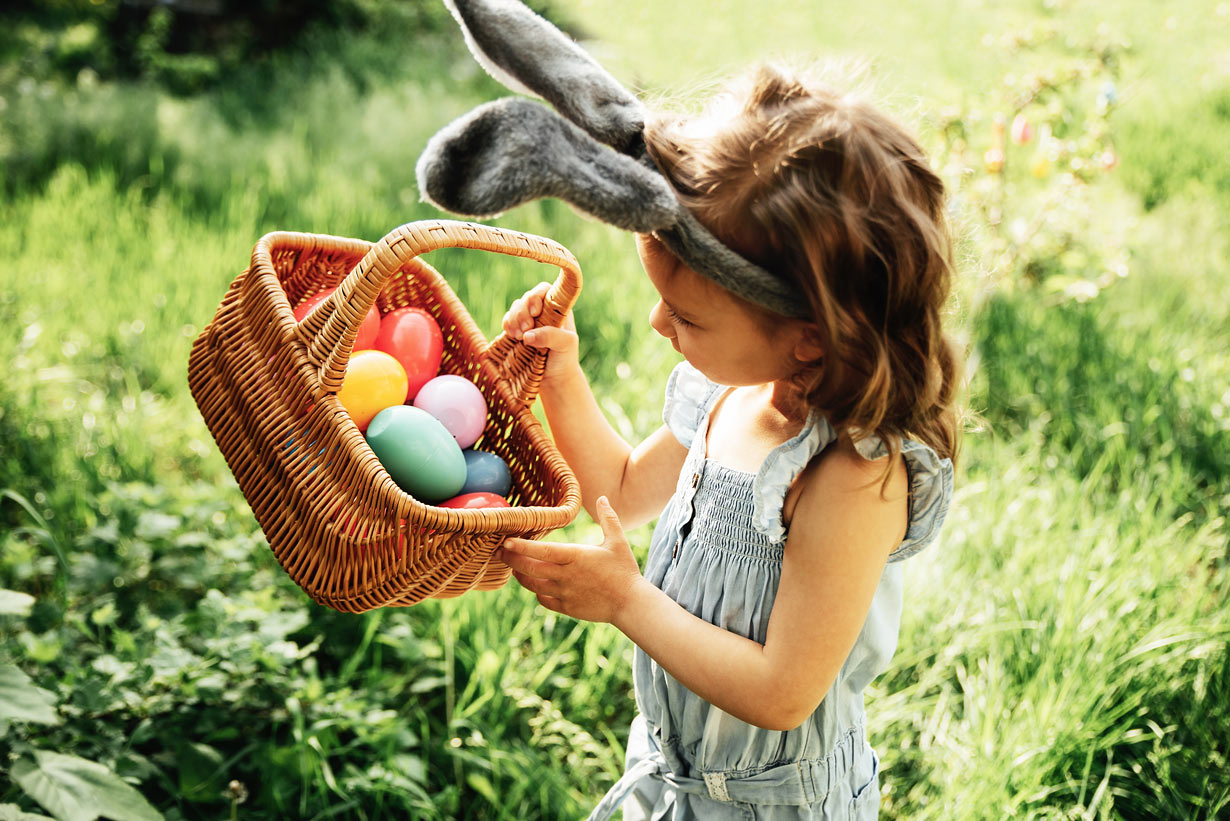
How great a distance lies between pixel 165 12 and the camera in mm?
5941

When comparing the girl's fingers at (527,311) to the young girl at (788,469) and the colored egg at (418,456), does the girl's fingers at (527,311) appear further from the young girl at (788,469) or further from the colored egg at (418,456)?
the young girl at (788,469)

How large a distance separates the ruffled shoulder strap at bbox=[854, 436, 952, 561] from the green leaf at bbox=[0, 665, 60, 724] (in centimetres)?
110

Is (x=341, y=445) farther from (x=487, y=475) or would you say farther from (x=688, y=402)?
(x=688, y=402)

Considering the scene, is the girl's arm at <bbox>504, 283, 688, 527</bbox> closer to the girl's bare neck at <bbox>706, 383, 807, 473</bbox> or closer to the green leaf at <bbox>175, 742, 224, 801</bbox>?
the girl's bare neck at <bbox>706, 383, 807, 473</bbox>

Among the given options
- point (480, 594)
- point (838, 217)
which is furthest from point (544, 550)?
point (480, 594)

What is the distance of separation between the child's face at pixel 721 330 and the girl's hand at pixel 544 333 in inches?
12.8

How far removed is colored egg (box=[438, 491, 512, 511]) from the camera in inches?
57.8

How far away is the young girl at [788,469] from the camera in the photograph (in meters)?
1.11

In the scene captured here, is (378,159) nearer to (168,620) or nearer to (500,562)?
(168,620)

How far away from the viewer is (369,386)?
160cm

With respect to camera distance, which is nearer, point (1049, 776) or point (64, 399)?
point (1049, 776)

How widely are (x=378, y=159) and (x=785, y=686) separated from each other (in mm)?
3793

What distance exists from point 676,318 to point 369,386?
61 centimetres

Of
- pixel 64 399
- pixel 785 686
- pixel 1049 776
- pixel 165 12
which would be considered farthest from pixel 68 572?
pixel 165 12
